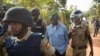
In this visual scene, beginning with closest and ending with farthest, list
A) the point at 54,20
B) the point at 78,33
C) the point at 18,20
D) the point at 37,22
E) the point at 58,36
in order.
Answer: the point at 18,20 → the point at 37,22 → the point at 78,33 → the point at 58,36 → the point at 54,20

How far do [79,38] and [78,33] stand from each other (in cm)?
12

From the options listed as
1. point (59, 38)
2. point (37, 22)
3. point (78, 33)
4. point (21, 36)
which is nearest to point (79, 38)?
point (78, 33)

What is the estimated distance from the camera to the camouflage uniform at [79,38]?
743cm

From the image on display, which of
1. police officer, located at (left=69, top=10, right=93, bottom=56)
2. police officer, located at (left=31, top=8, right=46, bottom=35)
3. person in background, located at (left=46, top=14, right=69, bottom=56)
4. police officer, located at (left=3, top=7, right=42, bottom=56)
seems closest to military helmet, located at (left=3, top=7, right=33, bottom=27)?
police officer, located at (left=3, top=7, right=42, bottom=56)

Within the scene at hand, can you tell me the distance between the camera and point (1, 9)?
5.75 meters

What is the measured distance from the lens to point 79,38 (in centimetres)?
749

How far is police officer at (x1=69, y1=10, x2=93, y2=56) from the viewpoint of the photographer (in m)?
7.34

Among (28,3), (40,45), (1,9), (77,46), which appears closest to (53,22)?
(77,46)

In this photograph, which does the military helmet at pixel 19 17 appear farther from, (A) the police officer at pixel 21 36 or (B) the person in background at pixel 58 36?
(B) the person in background at pixel 58 36

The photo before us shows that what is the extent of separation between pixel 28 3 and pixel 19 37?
11.6 meters

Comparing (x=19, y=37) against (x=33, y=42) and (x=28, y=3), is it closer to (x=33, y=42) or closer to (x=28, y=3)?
(x=33, y=42)

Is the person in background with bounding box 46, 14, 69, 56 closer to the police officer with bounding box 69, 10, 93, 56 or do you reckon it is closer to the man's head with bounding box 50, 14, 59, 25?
the man's head with bounding box 50, 14, 59, 25

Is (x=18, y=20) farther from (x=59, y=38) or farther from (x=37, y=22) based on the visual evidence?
(x=59, y=38)

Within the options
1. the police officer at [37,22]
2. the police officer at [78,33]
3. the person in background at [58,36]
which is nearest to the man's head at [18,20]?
the police officer at [37,22]
